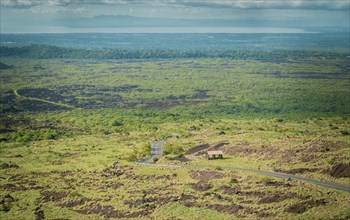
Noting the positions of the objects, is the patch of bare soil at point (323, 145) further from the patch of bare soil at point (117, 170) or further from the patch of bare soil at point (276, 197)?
the patch of bare soil at point (117, 170)

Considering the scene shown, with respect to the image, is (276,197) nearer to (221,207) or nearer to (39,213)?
(221,207)

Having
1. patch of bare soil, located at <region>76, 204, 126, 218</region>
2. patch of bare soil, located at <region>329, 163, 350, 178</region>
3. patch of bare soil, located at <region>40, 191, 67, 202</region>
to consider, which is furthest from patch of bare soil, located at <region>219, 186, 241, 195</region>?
patch of bare soil, located at <region>40, 191, 67, 202</region>

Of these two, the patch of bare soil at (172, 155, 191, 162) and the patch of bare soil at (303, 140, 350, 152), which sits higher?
the patch of bare soil at (303, 140, 350, 152)

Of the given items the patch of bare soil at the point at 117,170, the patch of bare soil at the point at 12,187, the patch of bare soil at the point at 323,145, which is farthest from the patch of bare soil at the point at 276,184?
the patch of bare soil at the point at 12,187

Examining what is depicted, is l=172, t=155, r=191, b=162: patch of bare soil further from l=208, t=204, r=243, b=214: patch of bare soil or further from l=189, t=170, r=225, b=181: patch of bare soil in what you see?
l=208, t=204, r=243, b=214: patch of bare soil

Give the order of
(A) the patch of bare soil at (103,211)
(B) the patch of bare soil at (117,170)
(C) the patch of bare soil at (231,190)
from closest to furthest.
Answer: (A) the patch of bare soil at (103,211)
(C) the patch of bare soil at (231,190)
(B) the patch of bare soil at (117,170)

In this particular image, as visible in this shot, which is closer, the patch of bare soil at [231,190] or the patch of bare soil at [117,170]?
the patch of bare soil at [231,190]

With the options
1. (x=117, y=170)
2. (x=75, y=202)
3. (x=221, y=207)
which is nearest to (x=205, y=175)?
(x=221, y=207)
